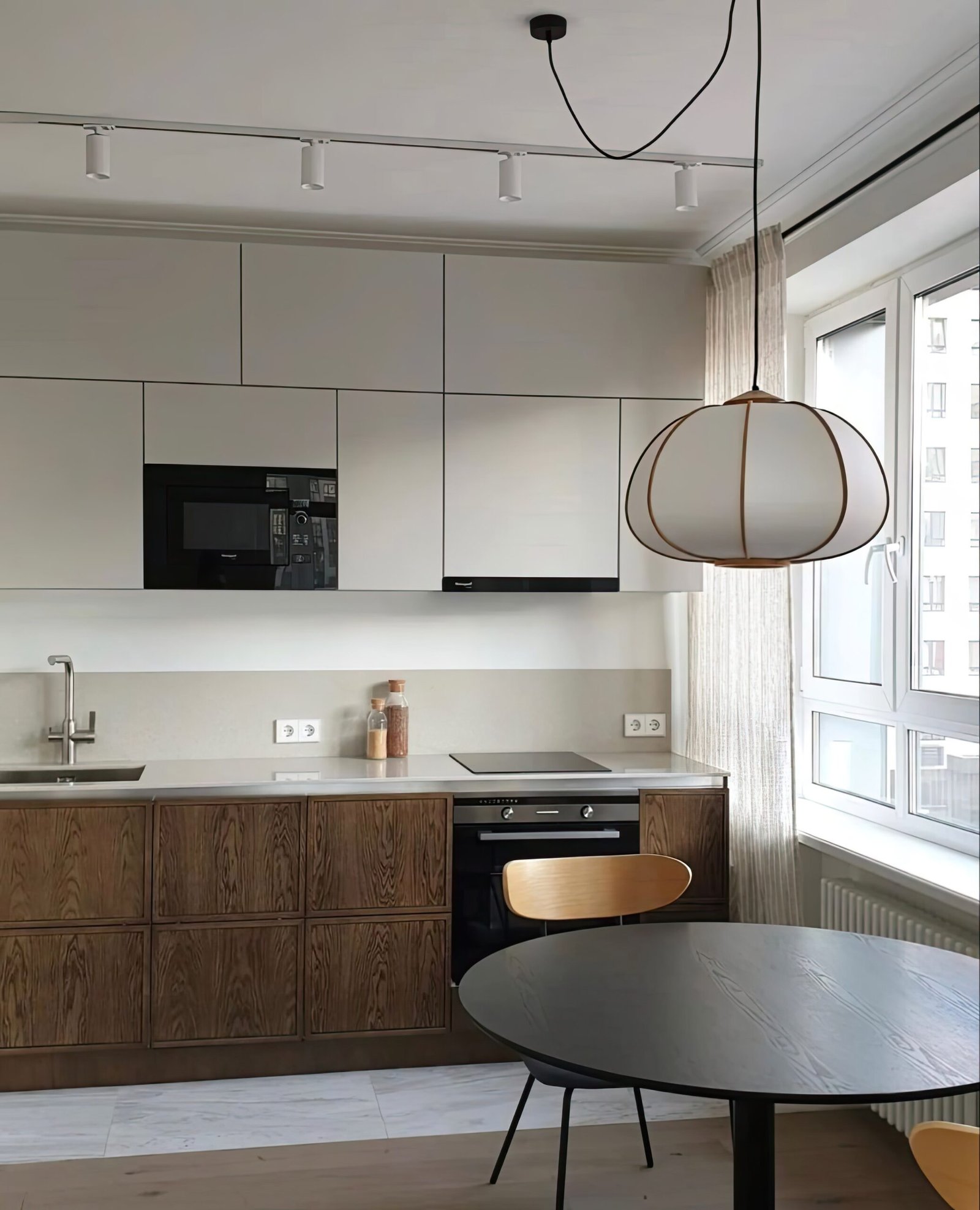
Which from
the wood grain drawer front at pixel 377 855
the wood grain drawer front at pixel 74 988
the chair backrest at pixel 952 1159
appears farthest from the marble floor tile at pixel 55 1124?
the chair backrest at pixel 952 1159

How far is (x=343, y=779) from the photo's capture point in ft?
11.6

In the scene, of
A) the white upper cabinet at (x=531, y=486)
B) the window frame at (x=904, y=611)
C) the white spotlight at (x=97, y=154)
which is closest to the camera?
the white spotlight at (x=97, y=154)

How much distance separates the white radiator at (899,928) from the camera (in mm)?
2783

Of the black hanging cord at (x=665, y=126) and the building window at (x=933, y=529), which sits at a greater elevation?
the black hanging cord at (x=665, y=126)

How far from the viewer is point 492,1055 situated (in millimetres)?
3693

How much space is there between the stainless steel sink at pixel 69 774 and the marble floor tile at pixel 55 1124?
0.94 metres

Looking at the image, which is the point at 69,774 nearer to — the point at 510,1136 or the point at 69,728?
the point at 69,728

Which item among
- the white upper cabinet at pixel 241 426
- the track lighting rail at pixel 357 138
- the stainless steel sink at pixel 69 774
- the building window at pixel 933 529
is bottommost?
the stainless steel sink at pixel 69 774

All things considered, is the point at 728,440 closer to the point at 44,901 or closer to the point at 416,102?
the point at 416,102

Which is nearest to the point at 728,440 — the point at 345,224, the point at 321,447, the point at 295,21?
the point at 295,21

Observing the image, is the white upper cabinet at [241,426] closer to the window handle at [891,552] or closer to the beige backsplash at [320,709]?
the beige backsplash at [320,709]

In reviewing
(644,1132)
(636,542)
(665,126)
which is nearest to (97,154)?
(665,126)

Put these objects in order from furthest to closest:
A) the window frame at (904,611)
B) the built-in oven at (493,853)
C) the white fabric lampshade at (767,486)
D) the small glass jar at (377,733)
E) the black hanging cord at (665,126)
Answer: the small glass jar at (377,733), the built-in oven at (493,853), the window frame at (904,611), the black hanging cord at (665,126), the white fabric lampshade at (767,486)

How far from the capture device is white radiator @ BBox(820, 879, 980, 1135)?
2.78 meters
